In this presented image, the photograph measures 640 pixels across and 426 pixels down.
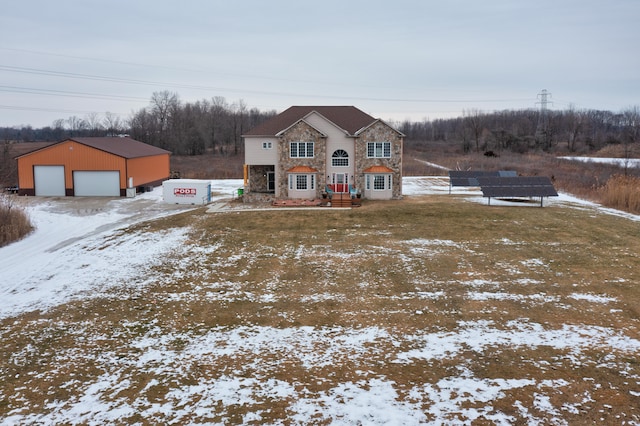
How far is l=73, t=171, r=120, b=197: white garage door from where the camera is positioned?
136ft

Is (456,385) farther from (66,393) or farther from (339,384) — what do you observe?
(66,393)

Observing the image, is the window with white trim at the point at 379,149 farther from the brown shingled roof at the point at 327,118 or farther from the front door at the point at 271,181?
the front door at the point at 271,181

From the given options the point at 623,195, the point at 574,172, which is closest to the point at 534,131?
the point at 574,172

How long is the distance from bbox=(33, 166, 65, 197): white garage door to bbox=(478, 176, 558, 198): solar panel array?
115ft

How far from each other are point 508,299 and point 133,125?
329 feet

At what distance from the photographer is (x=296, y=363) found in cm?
1219

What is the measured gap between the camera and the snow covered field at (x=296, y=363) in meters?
9.90

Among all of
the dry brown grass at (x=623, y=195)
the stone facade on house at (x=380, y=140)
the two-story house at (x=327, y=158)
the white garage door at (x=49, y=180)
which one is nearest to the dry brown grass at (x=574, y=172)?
the dry brown grass at (x=623, y=195)

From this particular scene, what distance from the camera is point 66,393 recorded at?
35.6 feet

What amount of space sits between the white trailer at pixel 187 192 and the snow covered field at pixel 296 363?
17.5 metres

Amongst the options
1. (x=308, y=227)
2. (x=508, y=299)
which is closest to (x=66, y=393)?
(x=508, y=299)

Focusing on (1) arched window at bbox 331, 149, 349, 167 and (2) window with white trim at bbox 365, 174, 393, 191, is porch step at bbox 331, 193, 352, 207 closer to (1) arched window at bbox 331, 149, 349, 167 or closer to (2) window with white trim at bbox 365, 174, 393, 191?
(2) window with white trim at bbox 365, 174, 393, 191

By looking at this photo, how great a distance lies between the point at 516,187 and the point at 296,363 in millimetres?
26875

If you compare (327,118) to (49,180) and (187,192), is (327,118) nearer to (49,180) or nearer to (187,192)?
(187,192)
